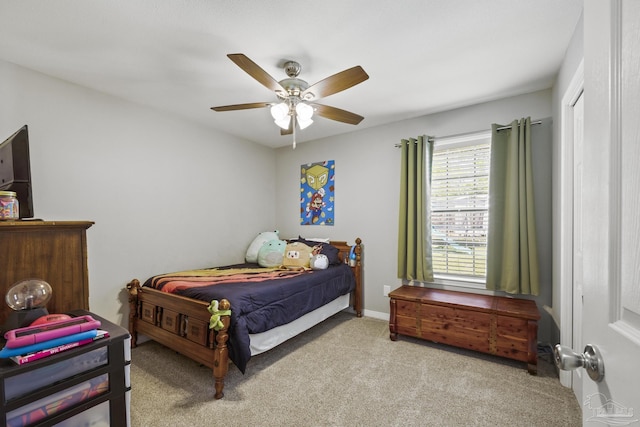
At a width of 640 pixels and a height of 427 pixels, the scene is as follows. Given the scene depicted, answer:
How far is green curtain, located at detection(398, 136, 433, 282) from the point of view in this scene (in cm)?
315

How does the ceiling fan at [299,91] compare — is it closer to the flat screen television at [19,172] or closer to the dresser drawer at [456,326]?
the flat screen television at [19,172]

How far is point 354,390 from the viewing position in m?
2.07

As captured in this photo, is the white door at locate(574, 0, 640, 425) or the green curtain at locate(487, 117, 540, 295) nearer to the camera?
the white door at locate(574, 0, 640, 425)

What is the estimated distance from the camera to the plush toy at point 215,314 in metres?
1.98

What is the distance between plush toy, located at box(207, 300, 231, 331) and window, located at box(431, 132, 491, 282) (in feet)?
7.75

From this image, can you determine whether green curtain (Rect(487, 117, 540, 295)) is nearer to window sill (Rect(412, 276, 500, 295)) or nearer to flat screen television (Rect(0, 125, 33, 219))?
window sill (Rect(412, 276, 500, 295))

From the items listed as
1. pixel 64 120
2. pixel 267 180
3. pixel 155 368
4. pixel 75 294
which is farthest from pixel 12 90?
pixel 267 180

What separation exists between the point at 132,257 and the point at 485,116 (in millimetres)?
A: 3844

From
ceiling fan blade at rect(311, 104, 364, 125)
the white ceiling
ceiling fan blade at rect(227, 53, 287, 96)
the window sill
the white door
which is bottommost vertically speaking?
the window sill

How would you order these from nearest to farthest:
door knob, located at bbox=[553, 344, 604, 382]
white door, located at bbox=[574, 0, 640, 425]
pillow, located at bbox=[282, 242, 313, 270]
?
white door, located at bbox=[574, 0, 640, 425] < door knob, located at bbox=[553, 344, 604, 382] < pillow, located at bbox=[282, 242, 313, 270]

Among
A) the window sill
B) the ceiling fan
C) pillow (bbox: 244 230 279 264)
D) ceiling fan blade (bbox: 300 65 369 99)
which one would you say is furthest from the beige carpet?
ceiling fan blade (bbox: 300 65 369 99)

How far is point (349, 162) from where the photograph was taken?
3.86 metres

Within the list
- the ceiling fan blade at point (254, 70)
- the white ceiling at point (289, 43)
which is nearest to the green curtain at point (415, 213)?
the white ceiling at point (289, 43)

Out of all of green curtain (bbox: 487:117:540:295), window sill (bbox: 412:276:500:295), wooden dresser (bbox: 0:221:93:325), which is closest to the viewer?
wooden dresser (bbox: 0:221:93:325)
